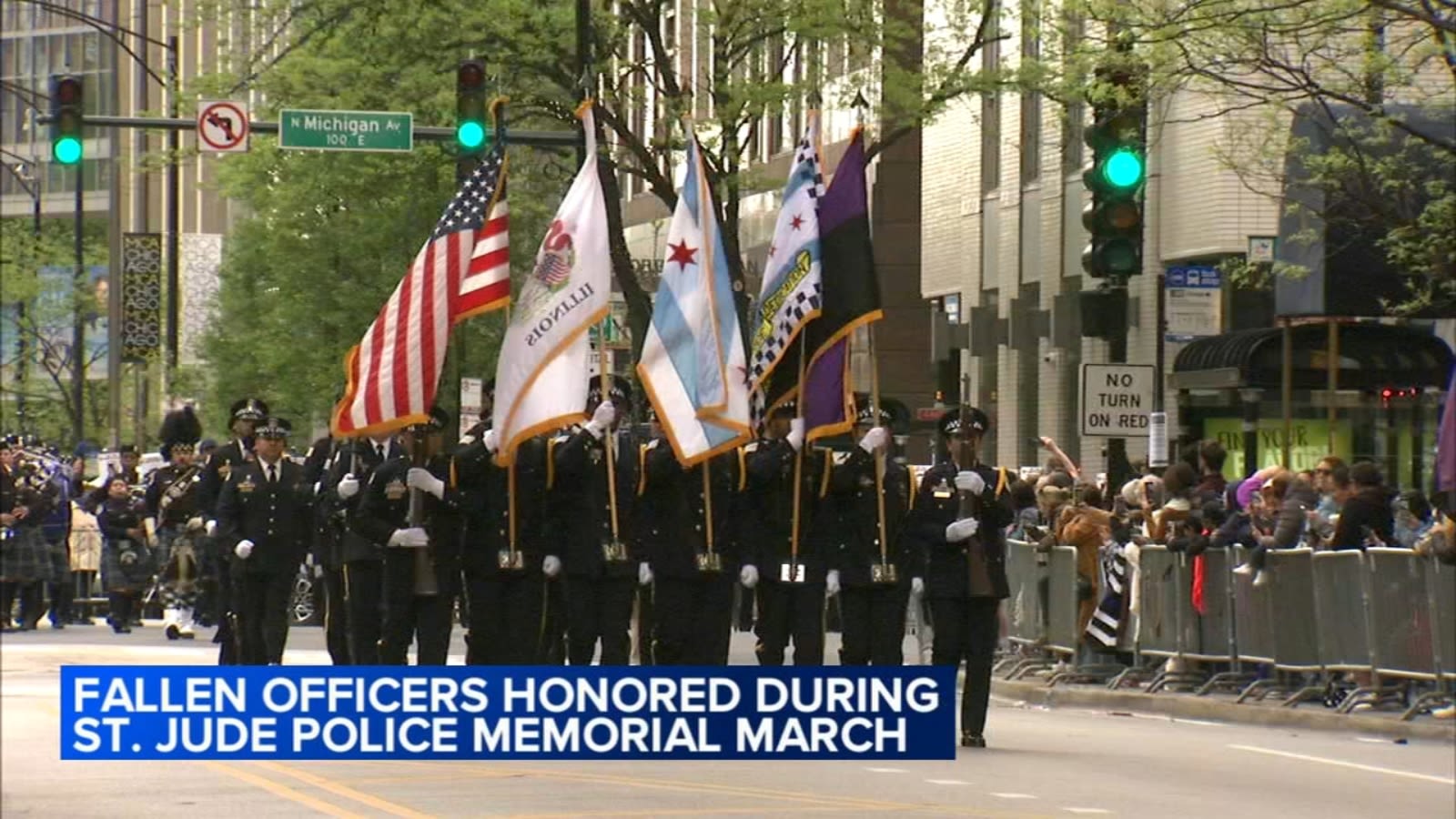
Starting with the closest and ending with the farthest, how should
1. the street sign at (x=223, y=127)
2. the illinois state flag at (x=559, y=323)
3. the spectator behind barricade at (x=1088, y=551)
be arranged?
the illinois state flag at (x=559, y=323)
the spectator behind barricade at (x=1088, y=551)
the street sign at (x=223, y=127)

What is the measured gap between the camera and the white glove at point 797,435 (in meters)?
17.4

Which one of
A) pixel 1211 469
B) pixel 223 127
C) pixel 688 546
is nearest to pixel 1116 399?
pixel 1211 469

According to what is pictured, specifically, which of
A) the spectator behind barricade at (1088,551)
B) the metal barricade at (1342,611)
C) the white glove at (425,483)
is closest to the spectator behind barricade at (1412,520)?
the metal barricade at (1342,611)

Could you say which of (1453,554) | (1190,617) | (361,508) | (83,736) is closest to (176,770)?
(83,736)

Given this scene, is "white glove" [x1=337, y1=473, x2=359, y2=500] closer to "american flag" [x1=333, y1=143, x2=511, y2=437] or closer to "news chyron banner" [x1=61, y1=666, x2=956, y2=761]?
"american flag" [x1=333, y1=143, x2=511, y2=437]

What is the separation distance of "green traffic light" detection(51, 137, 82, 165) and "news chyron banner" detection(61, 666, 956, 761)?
640 inches

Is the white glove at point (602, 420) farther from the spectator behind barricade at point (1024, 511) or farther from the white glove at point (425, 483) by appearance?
the spectator behind barricade at point (1024, 511)

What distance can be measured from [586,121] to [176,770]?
5455 mm

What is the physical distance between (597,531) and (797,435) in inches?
52.6

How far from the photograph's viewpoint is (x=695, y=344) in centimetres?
1744

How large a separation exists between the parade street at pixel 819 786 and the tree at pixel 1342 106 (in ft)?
18.4

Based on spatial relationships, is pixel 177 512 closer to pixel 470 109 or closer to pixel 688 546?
pixel 470 109

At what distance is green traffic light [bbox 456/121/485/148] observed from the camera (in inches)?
1029

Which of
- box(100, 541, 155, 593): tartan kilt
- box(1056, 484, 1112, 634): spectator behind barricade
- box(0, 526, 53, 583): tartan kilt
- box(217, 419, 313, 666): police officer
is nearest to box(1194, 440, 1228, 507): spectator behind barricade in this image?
box(1056, 484, 1112, 634): spectator behind barricade
